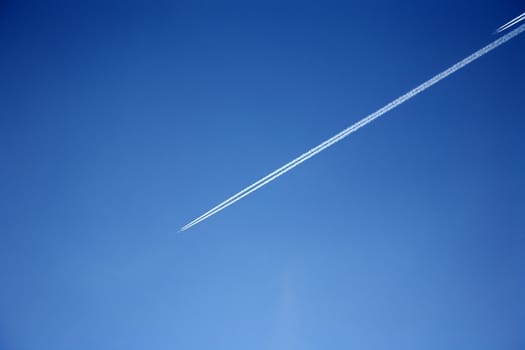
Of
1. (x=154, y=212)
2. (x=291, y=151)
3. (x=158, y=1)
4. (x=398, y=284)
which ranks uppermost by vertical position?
(x=158, y=1)

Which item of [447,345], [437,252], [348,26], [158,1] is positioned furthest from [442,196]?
[158,1]

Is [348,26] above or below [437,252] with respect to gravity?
above

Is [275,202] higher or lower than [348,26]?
lower

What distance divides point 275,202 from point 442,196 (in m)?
0.66

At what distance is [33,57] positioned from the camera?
1.33 metres

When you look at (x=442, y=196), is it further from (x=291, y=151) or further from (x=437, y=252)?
(x=291, y=151)

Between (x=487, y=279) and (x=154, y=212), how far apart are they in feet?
4.41

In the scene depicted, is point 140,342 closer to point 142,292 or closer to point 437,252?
point 142,292

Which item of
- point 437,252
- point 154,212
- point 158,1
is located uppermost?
point 158,1

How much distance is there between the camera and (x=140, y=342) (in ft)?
4.32

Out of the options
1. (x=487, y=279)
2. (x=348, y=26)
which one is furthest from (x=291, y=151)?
(x=487, y=279)

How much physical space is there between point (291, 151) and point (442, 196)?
0.62 meters

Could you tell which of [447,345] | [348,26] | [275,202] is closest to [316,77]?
[348,26]

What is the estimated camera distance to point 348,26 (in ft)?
4.24
